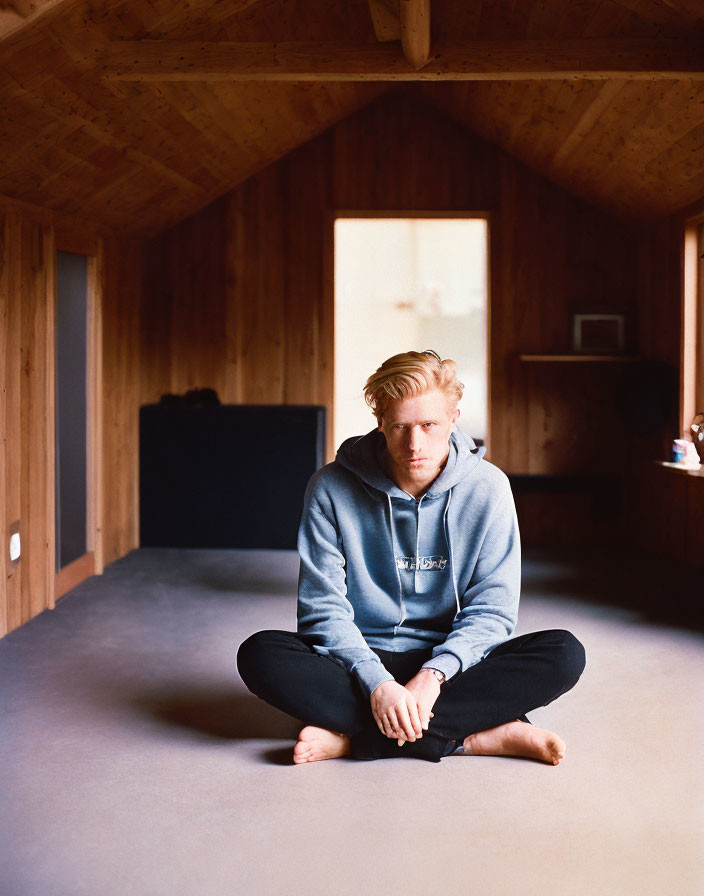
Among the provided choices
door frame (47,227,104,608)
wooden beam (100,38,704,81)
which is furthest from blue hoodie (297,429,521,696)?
door frame (47,227,104,608)

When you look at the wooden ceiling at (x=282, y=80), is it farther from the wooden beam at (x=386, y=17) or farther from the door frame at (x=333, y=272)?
the door frame at (x=333, y=272)

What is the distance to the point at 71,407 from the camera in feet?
17.3

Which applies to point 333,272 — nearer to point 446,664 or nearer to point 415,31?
point 415,31

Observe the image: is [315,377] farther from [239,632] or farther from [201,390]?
[239,632]

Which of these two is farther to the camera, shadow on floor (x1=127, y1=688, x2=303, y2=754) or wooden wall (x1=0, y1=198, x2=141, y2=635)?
wooden wall (x1=0, y1=198, x2=141, y2=635)

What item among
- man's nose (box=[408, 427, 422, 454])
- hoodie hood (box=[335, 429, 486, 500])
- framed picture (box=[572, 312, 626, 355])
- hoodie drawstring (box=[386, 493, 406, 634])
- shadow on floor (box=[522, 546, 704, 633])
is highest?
framed picture (box=[572, 312, 626, 355])

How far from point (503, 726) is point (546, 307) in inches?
165

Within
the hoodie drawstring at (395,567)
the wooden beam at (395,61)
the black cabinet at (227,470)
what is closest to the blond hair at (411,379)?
the hoodie drawstring at (395,567)

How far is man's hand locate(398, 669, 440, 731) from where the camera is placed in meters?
2.54

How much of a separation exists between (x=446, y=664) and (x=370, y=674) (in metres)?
0.20

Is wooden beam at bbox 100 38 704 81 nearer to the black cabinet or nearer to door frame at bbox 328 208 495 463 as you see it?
door frame at bbox 328 208 495 463

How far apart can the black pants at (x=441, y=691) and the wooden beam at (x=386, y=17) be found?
2557 mm

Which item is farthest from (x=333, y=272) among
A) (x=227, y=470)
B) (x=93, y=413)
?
(x=93, y=413)

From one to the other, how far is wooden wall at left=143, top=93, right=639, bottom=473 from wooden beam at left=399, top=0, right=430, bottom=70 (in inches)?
98.0
